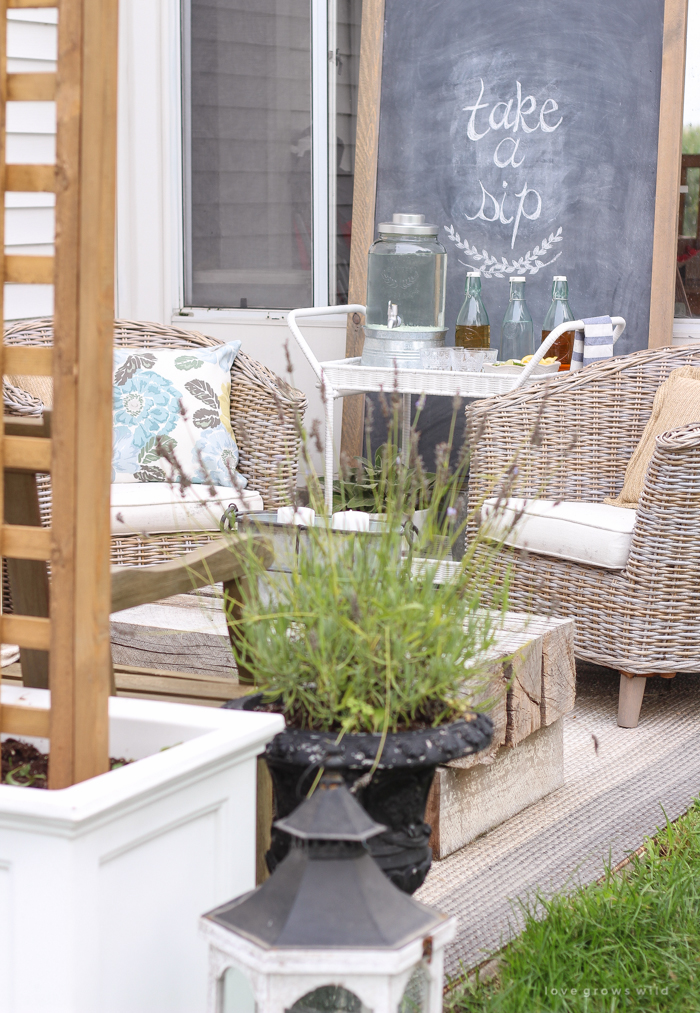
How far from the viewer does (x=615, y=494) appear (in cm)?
310

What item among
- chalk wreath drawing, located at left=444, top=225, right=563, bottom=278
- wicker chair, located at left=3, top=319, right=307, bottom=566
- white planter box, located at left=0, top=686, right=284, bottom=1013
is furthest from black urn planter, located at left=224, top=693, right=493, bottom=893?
chalk wreath drawing, located at left=444, top=225, right=563, bottom=278

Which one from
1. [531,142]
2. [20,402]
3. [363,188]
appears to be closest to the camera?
[20,402]

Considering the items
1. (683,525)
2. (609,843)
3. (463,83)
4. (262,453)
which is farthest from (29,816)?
(463,83)

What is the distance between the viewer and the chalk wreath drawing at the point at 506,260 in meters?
3.80

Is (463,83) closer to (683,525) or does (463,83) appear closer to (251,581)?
(683,525)

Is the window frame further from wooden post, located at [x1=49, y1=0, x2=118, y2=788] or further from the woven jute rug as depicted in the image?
wooden post, located at [x1=49, y1=0, x2=118, y2=788]

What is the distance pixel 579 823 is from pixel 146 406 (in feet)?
5.60

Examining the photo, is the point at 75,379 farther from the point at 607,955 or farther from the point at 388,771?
the point at 607,955

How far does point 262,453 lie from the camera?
129 inches

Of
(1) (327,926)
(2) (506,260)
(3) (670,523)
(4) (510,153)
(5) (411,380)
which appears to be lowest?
(1) (327,926)

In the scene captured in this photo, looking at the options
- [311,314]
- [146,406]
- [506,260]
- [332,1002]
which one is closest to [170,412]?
[146,406]

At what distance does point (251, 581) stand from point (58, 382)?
33 centimetres

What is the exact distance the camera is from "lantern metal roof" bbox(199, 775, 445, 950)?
0.95 meters

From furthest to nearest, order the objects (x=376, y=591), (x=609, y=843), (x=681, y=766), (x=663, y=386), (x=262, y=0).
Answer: (x=262, y=0), (x=663, y=386), (x=681, y=766), (x=609, y=843), (x=376, y=591)
